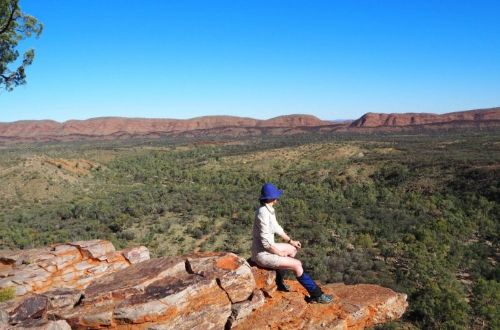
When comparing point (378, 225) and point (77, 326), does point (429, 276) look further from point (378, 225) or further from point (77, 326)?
point (77, 326)

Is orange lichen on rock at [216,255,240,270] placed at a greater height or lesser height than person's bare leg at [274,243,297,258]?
lesser

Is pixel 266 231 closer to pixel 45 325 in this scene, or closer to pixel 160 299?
pixel 160 299

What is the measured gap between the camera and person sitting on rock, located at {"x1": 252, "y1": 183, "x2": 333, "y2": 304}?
282 inches

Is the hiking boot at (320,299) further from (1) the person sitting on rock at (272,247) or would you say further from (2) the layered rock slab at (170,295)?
(2) the layered rock slab at (170,295)

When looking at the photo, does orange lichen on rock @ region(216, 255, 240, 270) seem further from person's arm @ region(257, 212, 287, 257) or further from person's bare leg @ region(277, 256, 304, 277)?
person's bare leg @ region(277, 256, 304, 277)

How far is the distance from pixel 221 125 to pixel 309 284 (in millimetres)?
162281

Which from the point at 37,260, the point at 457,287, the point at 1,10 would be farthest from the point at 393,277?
the point at 1,10

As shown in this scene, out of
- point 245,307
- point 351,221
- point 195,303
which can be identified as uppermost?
point 195,303

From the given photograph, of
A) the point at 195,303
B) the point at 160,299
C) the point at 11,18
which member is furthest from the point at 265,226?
the point at 11,18

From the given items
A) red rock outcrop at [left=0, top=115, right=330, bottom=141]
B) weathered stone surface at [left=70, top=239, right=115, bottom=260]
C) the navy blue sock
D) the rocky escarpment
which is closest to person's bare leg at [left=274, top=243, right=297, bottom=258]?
the navy blue sock

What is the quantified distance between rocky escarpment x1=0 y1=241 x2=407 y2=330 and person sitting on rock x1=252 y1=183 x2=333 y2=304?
28 centimetres

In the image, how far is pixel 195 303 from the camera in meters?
6.77

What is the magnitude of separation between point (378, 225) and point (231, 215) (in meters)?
9.32

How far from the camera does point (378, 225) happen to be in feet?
76.9
